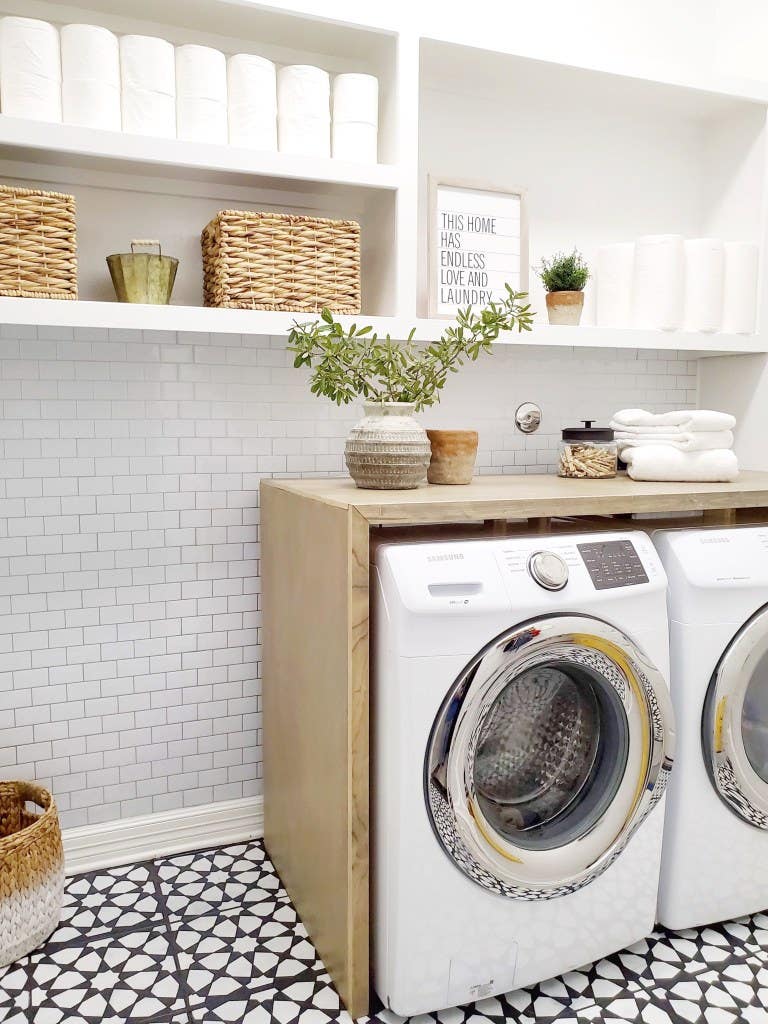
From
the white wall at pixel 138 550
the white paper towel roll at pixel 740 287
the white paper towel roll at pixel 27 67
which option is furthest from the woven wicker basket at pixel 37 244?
the white paper towel roll at pixel 740 287

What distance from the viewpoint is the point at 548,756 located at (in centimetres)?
173

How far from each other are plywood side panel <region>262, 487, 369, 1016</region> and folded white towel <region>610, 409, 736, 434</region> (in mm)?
948

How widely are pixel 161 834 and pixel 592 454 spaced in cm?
153

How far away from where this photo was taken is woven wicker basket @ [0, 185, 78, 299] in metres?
1.65

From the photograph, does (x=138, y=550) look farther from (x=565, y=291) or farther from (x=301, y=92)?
(x=565, y=291)

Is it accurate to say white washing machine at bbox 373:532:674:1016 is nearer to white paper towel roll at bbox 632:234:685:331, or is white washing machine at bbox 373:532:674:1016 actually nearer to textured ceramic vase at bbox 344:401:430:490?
textured ceramic vase at bbox 344:401:430:490

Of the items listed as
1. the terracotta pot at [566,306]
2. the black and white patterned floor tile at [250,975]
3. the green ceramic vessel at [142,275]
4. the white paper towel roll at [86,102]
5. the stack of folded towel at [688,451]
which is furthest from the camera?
the terracotta pot at [566,306]

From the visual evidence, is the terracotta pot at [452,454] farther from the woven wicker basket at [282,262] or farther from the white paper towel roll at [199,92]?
the white paper towel roll at [199,92]

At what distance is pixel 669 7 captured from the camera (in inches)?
98.3

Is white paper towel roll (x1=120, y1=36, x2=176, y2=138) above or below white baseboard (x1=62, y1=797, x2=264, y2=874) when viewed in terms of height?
above

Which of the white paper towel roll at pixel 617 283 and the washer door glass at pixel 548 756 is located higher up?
the white paper towel roll at pixel 617 283

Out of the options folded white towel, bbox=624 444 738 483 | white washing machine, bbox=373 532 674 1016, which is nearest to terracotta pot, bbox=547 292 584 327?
folded white towel, bbox=624 444 738 483

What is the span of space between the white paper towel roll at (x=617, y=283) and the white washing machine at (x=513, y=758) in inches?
34.4

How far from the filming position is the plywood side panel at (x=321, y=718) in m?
1.52
